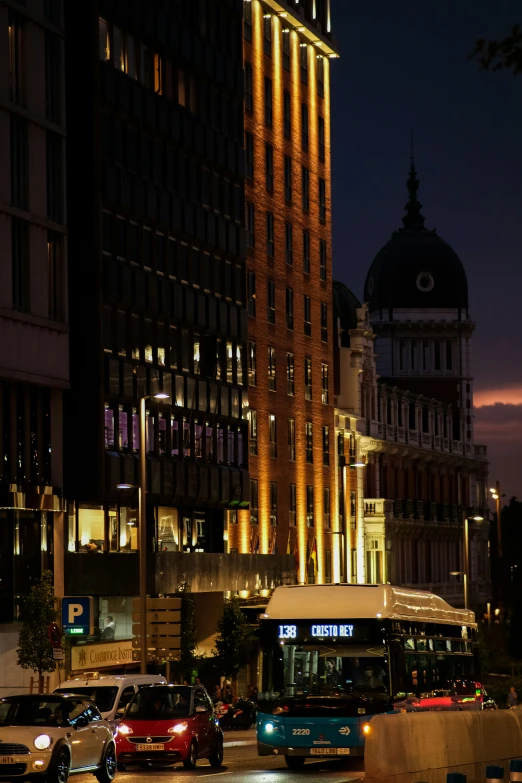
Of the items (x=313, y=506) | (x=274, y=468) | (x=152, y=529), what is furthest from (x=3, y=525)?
(x=313, y=506)

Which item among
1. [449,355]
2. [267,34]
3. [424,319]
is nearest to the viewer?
[267,34]

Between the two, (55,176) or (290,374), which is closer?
(55,176)

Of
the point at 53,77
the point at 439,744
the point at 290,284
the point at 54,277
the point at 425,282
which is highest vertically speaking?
the point at 425,282

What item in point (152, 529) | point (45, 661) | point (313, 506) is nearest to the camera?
point (45, 661)

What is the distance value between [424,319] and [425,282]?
3077 mm

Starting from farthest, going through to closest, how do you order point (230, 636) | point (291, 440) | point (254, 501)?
point (291, 440) → point (254, 501) → point (230, 636)

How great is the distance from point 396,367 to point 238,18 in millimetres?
44464

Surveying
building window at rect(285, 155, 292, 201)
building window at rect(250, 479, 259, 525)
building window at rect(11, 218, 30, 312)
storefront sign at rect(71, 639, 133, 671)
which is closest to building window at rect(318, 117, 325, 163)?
building window at rect(285, 155, 292, 201)

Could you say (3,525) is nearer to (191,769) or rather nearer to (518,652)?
(191,769)

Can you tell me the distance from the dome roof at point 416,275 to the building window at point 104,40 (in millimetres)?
57250

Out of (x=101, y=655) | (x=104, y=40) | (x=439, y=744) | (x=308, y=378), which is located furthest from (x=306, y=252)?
(x=439, y=744)

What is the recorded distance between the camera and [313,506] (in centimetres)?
8731

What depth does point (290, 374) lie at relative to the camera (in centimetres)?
8512

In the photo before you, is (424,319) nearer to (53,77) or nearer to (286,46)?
(286,46)
